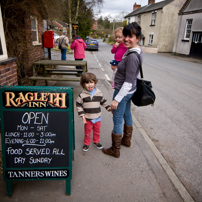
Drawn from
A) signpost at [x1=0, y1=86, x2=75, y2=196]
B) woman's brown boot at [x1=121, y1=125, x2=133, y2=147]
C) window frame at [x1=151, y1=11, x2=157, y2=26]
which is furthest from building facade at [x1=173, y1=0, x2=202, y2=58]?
signpost at [x1=0, y1=86, x2=75, y2=196]

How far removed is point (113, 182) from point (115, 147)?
0.58 metres

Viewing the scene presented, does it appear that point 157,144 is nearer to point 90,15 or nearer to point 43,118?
point 43,118

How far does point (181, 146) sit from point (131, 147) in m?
0.98

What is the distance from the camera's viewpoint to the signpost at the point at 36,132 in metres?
1.91

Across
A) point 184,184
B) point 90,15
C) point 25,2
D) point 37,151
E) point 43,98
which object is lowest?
point 184,184

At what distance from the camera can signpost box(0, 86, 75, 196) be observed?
191 centimetres

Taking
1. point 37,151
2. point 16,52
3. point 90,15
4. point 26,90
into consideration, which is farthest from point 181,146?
point 90,15

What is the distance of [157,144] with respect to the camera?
338 centimetres

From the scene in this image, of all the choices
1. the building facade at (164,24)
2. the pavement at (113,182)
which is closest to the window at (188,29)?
the building facade at (164,24)

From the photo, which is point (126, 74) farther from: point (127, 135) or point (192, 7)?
point (192, 7)

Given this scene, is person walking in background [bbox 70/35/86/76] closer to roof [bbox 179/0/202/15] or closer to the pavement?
the pavement

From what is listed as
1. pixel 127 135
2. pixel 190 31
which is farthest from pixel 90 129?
pixel 190 31

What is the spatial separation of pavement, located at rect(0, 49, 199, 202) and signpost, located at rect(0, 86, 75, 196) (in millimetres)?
193

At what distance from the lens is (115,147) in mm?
2846
